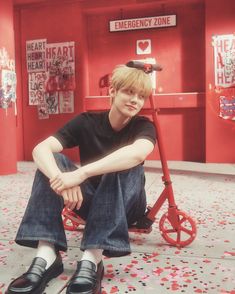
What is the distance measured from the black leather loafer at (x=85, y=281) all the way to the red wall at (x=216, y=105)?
12.8ft

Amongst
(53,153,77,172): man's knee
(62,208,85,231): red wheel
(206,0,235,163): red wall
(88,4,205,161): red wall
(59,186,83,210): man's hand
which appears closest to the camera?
(59,186,83,210): man's hand

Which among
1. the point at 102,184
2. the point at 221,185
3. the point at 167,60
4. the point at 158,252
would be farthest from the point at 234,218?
the point at 167,60

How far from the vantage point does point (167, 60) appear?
525 centimetres

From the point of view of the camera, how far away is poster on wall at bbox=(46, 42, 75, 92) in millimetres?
5344

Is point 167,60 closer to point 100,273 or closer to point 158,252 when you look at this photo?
point 158,252

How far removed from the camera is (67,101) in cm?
544

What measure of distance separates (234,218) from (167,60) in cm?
324

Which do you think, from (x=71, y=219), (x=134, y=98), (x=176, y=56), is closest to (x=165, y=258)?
(x=71, y=219)

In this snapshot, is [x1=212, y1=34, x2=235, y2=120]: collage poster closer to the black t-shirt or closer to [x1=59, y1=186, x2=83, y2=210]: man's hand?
the black t-shirt

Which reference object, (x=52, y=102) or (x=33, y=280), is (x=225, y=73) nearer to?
(x=52, y=102)

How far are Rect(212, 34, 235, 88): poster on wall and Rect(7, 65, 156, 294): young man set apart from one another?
355 cm

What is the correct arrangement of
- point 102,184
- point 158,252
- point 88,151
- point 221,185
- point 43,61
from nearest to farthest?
point 102,184
point 88,151
point 158,252
point 221,185
point 43,61

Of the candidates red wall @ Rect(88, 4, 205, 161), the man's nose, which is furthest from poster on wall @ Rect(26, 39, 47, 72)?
the man's nose

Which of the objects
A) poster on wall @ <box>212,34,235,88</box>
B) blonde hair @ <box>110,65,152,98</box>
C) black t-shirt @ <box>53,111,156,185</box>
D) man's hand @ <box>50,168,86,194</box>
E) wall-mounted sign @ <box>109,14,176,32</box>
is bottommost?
man's hand @ <box>50,168,86,194</box>
